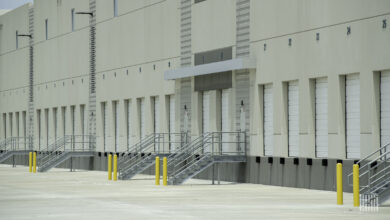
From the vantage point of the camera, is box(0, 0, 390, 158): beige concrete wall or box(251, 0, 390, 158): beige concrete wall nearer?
box(251, 0, 390, 158): beige concrete wall

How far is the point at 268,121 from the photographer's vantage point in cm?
3694

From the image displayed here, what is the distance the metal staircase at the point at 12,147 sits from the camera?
211 ft

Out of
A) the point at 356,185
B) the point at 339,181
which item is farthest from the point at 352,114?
the point at 356,185

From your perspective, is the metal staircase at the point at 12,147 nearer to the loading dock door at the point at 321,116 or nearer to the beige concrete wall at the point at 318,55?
the beige concrete wall at the point at 318,55

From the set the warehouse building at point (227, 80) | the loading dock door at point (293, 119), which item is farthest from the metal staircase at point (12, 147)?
the loading dock door at point (293, 119)

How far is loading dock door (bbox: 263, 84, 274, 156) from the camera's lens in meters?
36.7

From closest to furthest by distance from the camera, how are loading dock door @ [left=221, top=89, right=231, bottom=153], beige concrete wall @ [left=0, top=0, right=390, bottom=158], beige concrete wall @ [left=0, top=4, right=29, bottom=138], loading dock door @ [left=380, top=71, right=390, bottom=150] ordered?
1. loading dock door @ [left=380, top=71, right=390, bottom=150]
2. beige concrete wall @ [left=0, top=0, right=390, bottom=158]
3. loading dock door @ [left=221, top=89, right=231, bottom=153]
4. beige concrete wall @ [left=0, top=4, right=29, bottom=138]

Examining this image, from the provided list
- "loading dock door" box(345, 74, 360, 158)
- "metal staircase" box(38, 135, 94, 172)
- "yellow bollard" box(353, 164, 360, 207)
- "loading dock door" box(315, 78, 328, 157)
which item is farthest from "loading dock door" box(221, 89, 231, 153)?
"yellow bollard" box(353, 164, 360, 207)

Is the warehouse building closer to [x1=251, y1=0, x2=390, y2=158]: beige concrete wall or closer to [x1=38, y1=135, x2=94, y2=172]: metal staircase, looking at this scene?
[x1=251, y1=0, x2=390, y2=158]: beige concrete wall

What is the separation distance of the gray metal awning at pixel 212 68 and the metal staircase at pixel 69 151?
11669mm

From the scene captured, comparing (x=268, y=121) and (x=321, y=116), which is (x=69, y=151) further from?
(x=321, y=116)

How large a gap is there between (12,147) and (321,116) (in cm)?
4048

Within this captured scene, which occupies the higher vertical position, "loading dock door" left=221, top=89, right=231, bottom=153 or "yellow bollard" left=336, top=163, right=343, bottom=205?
"loading dock door" left=221, top=89, right=231, bottom=153

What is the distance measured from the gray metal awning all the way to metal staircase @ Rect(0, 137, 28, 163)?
2332cm
